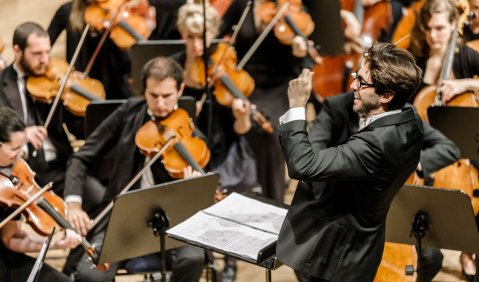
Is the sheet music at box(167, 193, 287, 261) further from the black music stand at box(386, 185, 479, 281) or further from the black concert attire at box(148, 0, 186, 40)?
the black concert attire at box(148, 0, 186, 40)

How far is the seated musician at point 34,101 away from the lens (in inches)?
148

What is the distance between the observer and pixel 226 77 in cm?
416

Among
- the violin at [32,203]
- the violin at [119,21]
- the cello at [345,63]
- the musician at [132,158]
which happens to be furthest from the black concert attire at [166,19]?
the violin at [32,203]

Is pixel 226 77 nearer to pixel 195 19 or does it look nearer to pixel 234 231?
pixel 195 19

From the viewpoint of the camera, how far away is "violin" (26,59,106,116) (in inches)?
152

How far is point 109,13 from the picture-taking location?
4.57m

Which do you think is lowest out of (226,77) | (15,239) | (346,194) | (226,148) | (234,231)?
(15,239)

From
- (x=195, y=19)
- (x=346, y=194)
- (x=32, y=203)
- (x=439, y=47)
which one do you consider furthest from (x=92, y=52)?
(x=346, y=194)

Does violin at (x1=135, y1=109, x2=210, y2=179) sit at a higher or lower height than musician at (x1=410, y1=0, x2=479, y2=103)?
lower

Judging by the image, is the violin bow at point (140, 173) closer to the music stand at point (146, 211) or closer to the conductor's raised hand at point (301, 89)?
the music stand at point (146, 211)

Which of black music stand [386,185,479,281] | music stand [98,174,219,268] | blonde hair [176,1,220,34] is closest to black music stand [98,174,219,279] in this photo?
music stand [98,174,219,268]

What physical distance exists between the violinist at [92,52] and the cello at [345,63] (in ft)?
4.03

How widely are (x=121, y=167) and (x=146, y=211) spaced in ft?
2.02

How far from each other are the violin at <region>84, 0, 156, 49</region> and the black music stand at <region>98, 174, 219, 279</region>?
1.82 meters
